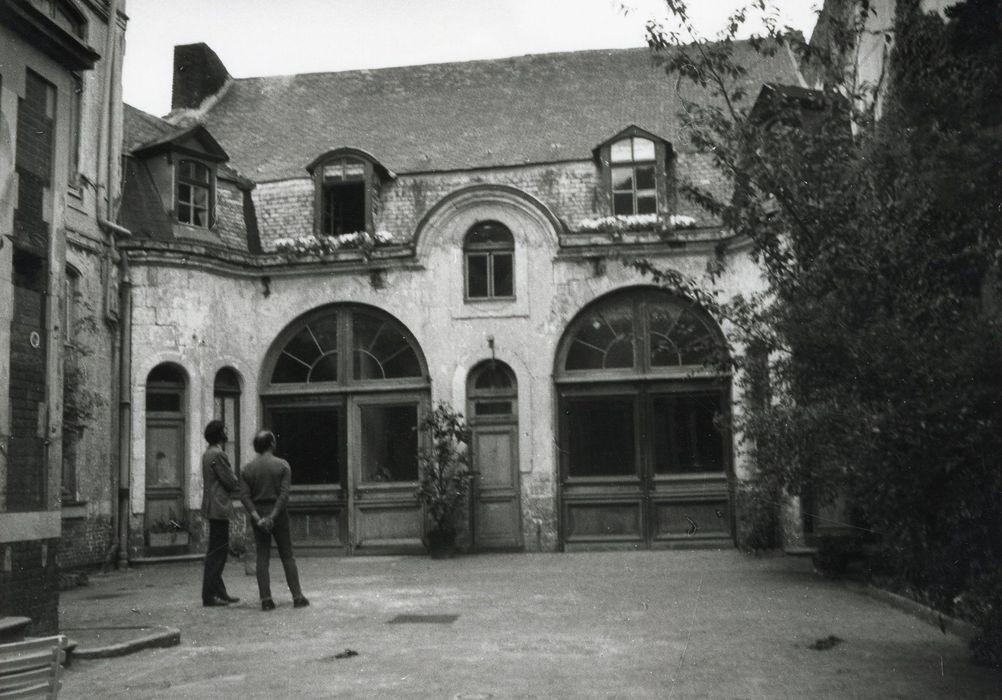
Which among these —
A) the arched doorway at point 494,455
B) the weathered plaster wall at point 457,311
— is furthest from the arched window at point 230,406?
the arched doorway at point 494,455

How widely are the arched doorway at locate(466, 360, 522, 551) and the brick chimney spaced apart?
945cm

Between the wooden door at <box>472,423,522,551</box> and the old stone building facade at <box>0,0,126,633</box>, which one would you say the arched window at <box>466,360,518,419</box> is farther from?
the old stone building facade at <box>0,0,126,633</box>

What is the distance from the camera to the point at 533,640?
8984 millimetres

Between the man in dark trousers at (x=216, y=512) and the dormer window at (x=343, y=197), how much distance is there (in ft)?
26.5

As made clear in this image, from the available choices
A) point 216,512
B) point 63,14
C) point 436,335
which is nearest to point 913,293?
point 63,14

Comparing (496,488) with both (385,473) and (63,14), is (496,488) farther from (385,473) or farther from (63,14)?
(63,14)

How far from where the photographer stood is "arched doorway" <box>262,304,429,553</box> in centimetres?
1880

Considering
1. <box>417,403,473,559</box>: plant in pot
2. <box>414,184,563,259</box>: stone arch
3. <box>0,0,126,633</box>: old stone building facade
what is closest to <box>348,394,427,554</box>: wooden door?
<box>417,403,473,559</box>: plant in pot

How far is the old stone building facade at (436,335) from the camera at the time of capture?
1797 centimetres

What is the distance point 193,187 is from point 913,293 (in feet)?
47.6

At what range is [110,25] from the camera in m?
17.5

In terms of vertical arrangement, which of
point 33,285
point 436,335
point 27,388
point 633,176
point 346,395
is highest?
point 633,176

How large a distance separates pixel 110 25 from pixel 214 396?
626 centimetres

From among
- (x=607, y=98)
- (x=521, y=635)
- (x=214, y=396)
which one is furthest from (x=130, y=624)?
(x=607, y=98)
